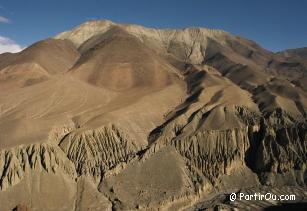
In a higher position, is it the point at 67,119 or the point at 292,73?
the point at 292,73

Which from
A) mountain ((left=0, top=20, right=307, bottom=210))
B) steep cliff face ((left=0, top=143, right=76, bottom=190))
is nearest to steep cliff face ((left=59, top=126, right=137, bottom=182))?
mountain ((left=0, top=20, right=307, bottom=210))

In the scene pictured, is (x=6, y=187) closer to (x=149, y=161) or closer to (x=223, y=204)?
(x=149, y=161)

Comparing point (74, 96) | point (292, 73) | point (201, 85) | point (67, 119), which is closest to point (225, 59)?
point (292, 73)

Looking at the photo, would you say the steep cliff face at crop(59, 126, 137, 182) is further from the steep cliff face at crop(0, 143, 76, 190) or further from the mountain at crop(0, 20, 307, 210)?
the steep cliff face at crop(0, 143, 76, 190)

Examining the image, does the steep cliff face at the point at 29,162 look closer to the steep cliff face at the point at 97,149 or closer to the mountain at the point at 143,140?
the mountain at the point at 143,140

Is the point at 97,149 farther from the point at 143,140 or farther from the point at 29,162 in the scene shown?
the point at 29,162

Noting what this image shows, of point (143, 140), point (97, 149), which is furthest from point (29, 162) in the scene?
point (143, 140)

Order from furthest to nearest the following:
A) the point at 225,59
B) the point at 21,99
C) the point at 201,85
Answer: the point at 225,59
the point at 201,85
the point at 21,99

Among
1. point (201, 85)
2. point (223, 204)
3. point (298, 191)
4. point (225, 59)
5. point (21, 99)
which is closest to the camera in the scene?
Result: point (223, 204)
